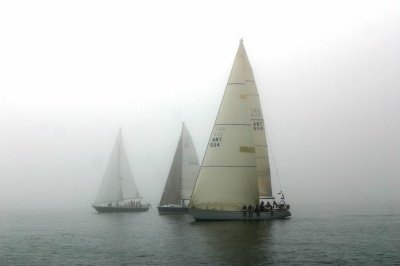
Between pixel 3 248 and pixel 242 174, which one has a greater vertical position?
pixel 242 174

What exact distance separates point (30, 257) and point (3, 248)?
972 centimetres

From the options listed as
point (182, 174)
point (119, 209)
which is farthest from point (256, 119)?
point (119, 209)

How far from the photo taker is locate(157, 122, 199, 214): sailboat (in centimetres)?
8725

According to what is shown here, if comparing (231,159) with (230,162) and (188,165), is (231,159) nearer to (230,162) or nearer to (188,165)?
(230,162)

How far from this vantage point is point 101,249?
46312 millimetres

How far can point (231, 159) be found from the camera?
6097 centimetres

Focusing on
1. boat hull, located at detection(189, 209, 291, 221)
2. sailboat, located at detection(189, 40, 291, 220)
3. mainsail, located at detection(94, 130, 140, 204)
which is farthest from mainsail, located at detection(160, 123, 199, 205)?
sailboat, located at detection(189, 40, 291, 220)

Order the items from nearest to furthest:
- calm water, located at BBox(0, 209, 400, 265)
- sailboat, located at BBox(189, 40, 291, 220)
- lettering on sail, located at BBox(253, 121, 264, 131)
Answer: calm water, located at BBox(0, 209, 400, 265) → sailboat, located at BBox(189, 40, 291, 220) → lettering on sail, located at BBox(253, 121, 264, 131)

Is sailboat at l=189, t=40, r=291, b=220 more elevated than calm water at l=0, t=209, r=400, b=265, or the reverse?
sailboat at l=189, t=40, r=291, b=220

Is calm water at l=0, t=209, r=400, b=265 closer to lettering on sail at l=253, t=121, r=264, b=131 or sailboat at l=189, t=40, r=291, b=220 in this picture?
sailboat at l=189, t=40, r=291, b=220

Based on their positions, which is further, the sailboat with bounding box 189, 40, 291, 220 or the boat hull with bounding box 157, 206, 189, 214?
the boat hull with bounding box 157, 206, 189, 214

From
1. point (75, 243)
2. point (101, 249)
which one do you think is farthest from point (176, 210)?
point (101, 249)

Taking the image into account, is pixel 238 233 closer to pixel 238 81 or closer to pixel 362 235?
pixel 362 235

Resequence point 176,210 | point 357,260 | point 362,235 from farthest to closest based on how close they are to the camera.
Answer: point 176,210 → point 362,235 → point 357,260
